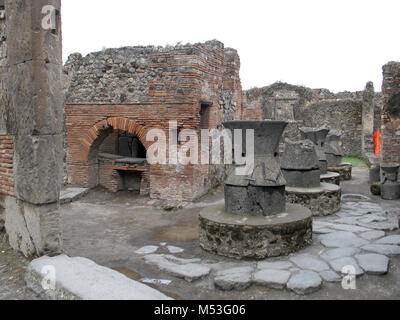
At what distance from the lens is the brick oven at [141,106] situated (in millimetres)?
8344

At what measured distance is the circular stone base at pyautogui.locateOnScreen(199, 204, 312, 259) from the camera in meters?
4.64

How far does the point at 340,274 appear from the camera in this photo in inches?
162

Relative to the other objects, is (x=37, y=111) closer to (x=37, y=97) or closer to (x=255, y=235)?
(x=37, y=97)

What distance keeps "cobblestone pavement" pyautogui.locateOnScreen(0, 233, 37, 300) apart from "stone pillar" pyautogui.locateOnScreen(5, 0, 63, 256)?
0.19 metres

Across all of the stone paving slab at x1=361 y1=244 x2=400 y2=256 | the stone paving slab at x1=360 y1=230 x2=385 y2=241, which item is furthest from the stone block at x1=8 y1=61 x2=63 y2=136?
the stone paving slab at x1=360 y1=230 x2=385 y2=241

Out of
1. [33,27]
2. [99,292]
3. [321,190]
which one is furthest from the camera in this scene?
[321,190]

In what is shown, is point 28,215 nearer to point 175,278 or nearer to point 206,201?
point 175,278

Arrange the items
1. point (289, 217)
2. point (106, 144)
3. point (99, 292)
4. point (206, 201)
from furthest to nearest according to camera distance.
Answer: point (106, 144) < point (206, 201) < point (289, 217) < point (99, 292)

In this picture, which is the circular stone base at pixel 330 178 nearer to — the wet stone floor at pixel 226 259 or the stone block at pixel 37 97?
the wet stone floor at pixel 226 259

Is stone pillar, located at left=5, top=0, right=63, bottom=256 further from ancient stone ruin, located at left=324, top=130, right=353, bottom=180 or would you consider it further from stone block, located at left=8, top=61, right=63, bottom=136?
ancient stone ruin, located at left=324, top=130, right=353, bottom=180

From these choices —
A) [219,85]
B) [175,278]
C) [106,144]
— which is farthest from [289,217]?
[106,144]

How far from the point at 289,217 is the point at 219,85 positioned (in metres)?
5.77

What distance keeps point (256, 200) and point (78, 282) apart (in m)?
2.50

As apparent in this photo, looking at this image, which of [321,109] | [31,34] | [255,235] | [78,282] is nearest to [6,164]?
[31,34]
